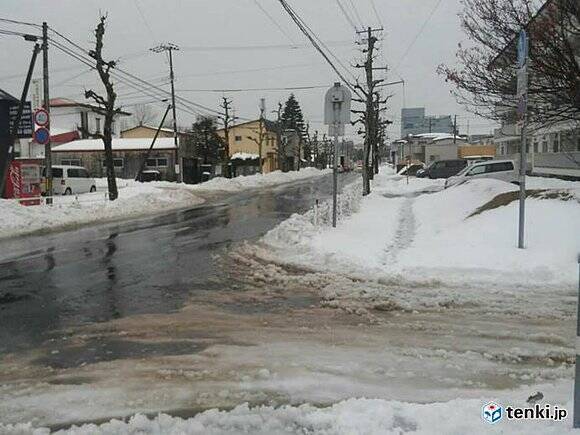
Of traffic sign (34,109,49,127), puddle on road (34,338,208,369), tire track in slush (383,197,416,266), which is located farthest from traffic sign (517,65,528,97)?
traffic sign (34,109,49,127)

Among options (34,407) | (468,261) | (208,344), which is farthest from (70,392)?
(468,261)

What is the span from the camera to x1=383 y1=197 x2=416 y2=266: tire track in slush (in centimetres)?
978

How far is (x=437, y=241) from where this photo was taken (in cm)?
1075

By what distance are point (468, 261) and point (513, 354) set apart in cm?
405

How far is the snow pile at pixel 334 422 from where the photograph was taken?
10.6 feet

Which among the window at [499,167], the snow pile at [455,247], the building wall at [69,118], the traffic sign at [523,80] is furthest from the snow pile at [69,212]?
the building wall at [69,118]

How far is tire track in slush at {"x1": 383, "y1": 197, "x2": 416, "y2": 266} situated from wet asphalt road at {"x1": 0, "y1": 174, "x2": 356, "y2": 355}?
9.95 ft

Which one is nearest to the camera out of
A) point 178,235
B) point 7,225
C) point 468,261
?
point 468,261

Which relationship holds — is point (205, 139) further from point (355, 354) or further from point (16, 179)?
point (355, 354)

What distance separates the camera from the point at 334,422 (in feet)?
11.2

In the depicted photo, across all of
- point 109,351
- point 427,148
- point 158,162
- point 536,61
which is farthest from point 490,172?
point 427,148

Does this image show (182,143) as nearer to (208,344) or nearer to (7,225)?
(7,225)

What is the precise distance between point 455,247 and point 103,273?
6.06m

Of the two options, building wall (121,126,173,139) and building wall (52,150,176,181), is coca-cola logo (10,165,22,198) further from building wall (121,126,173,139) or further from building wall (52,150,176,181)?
building wall (121,126,173,139)
